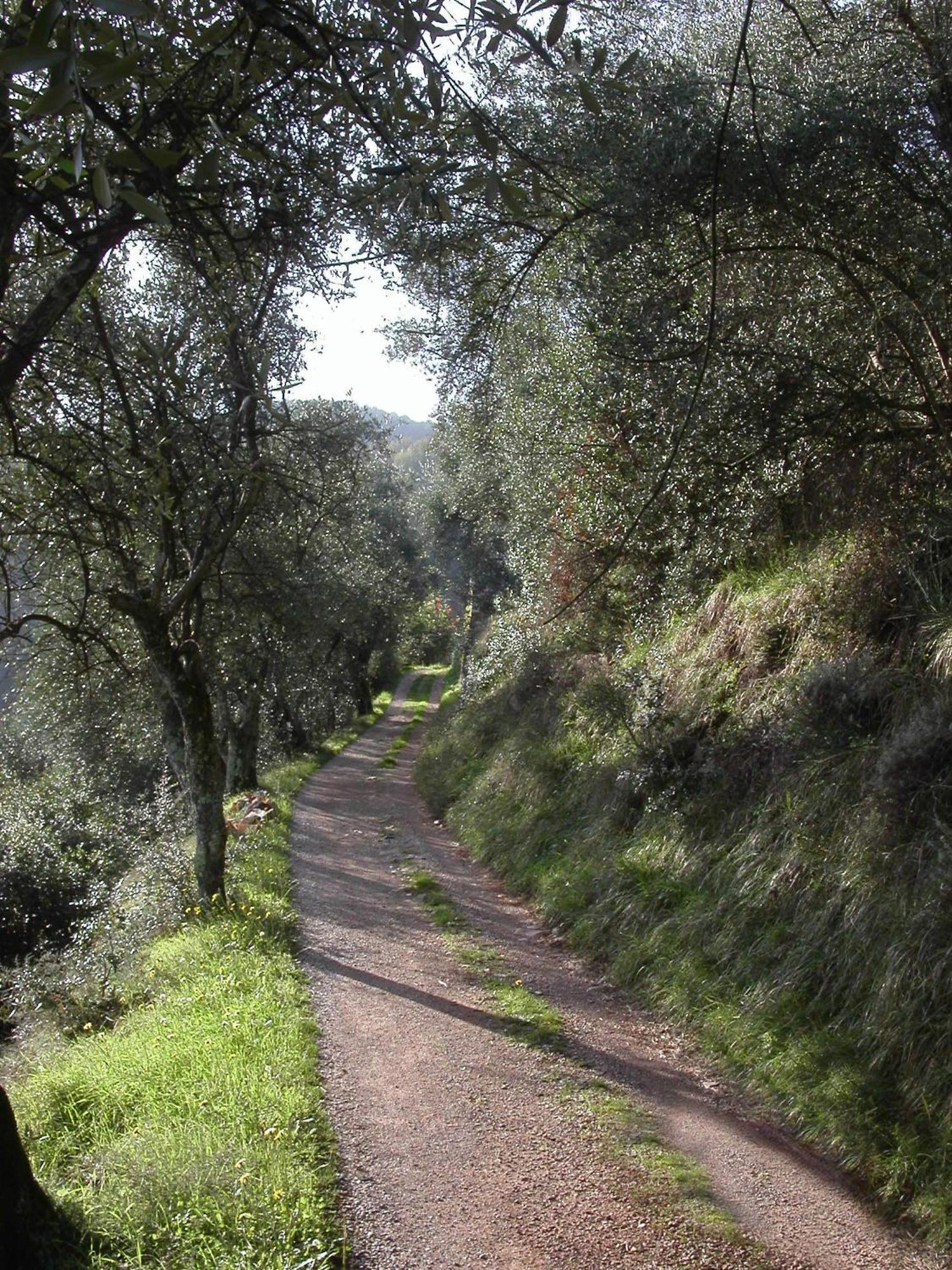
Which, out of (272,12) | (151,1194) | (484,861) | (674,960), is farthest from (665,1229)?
(484,861)

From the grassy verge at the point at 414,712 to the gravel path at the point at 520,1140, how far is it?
18.1 meters

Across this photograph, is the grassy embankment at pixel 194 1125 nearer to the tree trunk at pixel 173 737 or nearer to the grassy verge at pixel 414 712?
the tree trunk at pixel 173 737

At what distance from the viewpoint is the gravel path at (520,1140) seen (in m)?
4.29

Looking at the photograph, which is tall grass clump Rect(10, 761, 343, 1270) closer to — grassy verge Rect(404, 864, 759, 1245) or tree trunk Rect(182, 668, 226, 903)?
grassy verge Rect(404, 864, 759, 1245)

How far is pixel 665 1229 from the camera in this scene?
443 cm

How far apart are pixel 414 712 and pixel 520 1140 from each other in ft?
125

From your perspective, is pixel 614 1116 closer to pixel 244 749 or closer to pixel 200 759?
pixel 200 759

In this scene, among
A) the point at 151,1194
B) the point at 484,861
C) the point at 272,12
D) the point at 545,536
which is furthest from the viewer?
the point at 545,536

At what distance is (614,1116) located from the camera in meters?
5.57

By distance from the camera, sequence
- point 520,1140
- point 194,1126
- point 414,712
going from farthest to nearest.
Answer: point 414,712
point 520,1140
point 194,1126

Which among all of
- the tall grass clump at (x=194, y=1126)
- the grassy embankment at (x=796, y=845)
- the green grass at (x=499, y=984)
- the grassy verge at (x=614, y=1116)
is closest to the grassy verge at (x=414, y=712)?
the grassy embankment at (x=796, y=845)

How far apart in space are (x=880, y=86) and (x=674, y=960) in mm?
6207

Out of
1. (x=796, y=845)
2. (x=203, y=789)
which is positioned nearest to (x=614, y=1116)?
(x=796, y=845)

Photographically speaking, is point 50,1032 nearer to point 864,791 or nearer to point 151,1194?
point 151,1194
